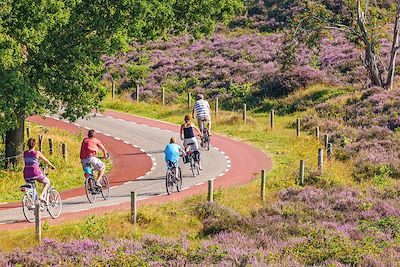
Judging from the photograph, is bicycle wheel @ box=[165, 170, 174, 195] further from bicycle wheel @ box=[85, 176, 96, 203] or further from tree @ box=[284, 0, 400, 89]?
tree @ box=[284, 0, 400, 89]

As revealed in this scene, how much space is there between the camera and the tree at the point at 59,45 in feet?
66.4

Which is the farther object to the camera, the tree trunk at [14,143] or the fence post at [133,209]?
the tree trunk at [14,143]

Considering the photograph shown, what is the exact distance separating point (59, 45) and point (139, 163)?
6.19 m

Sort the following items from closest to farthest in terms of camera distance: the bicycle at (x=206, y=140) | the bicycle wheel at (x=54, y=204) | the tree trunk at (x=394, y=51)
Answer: the bicycle wheel at (x=54, y=204), the bicycle at (x=206, y=140), the tree trunk at (x=394, y=51)

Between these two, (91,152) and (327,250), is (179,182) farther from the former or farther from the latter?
(327,250)

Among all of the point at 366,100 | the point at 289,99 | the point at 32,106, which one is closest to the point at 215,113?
the point at 289,99

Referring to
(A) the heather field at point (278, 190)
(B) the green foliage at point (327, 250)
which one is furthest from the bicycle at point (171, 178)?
(B) the green foliage at point (327, 250)

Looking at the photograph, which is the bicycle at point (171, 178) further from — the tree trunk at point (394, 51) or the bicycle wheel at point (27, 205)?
the tree trunk at point (394, 51)

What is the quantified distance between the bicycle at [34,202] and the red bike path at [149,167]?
281 millimetres

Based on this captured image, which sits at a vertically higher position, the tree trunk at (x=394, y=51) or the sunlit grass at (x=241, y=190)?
the tree trunk at (x=394, y=51)

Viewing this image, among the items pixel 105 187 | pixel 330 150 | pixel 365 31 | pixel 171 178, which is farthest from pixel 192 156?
pixel 365 31

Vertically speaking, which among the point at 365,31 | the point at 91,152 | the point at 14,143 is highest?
the point at 365,31

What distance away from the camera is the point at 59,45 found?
73.9 feet

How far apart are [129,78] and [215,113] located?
1286 cm
